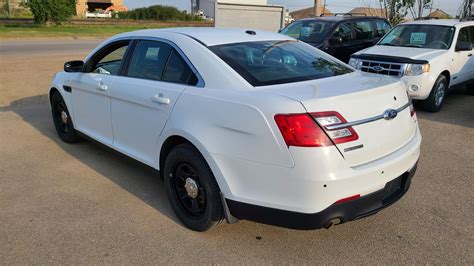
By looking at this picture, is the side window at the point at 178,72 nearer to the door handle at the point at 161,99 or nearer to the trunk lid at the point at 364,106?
the door handle at the point at 161,99

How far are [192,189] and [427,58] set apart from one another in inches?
220

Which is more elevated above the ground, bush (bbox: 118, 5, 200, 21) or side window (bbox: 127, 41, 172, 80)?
side window (bbox: 127, 41, 172, 80)

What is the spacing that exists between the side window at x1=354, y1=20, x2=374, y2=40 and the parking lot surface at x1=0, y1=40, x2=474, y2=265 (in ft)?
19.1

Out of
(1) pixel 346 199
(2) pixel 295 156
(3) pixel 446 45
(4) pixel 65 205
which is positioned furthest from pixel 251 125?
(3) pixel 446 45

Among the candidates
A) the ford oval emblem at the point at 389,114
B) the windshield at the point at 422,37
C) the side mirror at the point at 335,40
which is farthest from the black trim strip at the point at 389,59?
the ford oval emblem at the point at 389,114

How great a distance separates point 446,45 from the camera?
7855 millimetres

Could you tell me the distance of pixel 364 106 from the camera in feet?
9.48

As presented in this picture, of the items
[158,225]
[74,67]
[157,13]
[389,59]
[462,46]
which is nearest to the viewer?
[158,225]

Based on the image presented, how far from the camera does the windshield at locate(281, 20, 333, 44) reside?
9938 mm

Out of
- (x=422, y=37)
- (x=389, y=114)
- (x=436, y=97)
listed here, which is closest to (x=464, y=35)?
(x=422, y=37)

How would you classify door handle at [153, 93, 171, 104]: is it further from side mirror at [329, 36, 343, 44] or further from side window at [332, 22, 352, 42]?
side window at [332, 22, 352, 42]

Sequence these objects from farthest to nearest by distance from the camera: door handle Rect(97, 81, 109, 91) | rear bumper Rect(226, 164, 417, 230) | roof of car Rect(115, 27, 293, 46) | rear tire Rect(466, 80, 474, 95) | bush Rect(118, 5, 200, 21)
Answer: bush Rect(118, 5, 200, 21), rear tire Rect(466, 80, 474, 95), door handle Rect(97, 81, 109, 91), roof of car Rect(115, 27, 293, 46), rear bumper Rect(226, 164, 417, 230)

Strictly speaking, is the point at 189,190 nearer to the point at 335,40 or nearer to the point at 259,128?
the point at 259,128

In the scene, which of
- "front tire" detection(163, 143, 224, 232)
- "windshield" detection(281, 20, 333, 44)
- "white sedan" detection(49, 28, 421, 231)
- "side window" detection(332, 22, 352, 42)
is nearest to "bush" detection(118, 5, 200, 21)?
"windshield" detection(281, 20, 333, 44)
